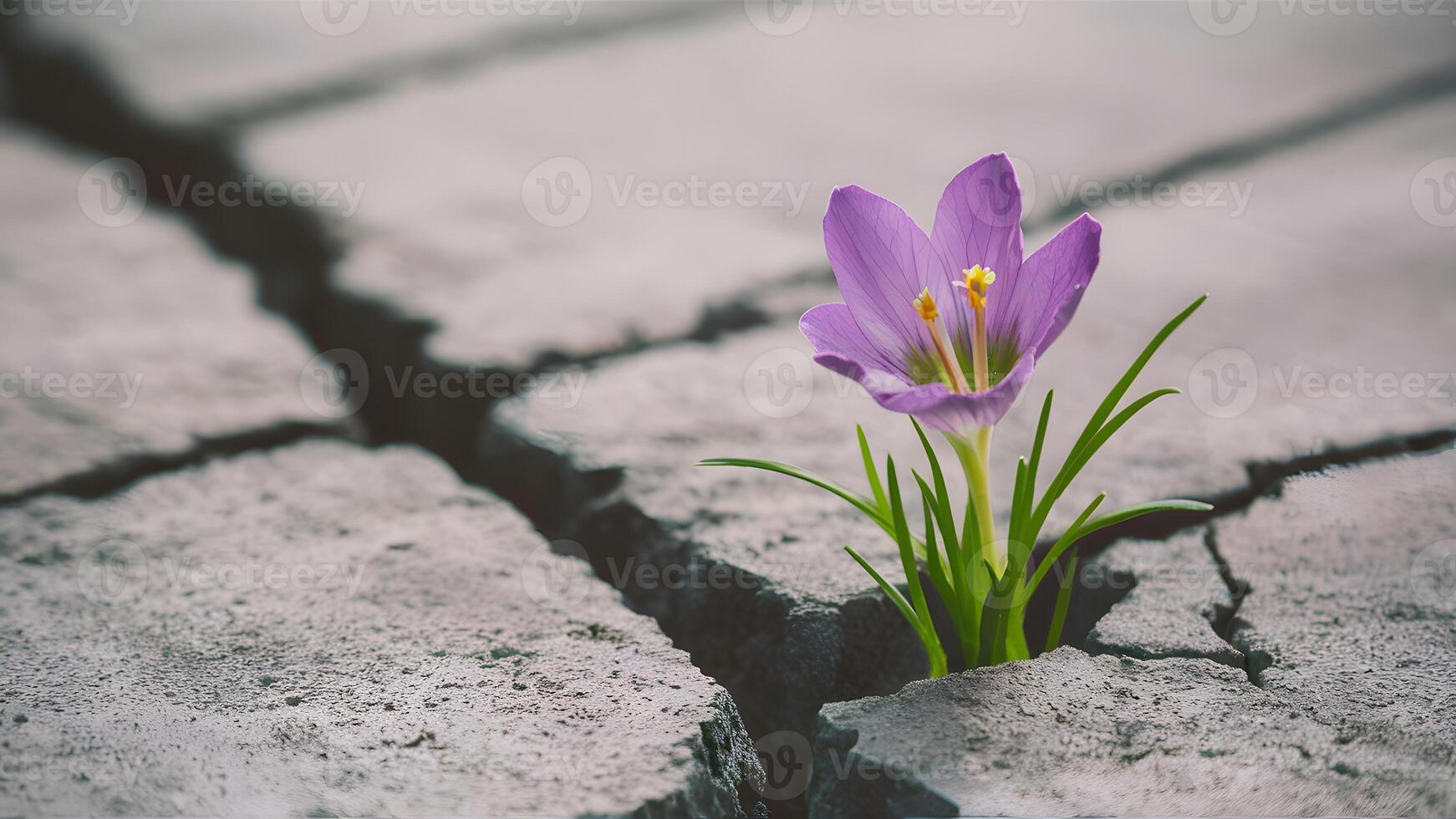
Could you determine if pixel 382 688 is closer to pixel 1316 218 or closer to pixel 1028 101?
pixel 1316 218

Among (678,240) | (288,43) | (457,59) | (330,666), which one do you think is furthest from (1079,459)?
(288,43)

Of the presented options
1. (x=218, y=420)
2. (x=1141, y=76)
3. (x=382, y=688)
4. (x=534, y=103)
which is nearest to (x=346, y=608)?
(x=382, y=688)

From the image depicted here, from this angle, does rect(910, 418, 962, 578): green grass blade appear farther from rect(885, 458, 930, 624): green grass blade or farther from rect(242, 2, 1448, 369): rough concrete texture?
rect(242, 2, 1448, 369): rough concrete texture

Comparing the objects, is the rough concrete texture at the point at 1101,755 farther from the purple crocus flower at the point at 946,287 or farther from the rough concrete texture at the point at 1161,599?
the purple crocus flower at the point at 946,287

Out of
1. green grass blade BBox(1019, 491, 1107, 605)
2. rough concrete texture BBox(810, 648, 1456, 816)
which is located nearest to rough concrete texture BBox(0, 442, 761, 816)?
rough concrete texture BBox(810, 648, 1456, 816)

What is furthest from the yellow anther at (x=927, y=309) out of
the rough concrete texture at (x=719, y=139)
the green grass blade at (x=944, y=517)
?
the rough concrete texture at (x=719, y=139)

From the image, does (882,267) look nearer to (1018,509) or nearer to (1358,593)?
(1018,509)
